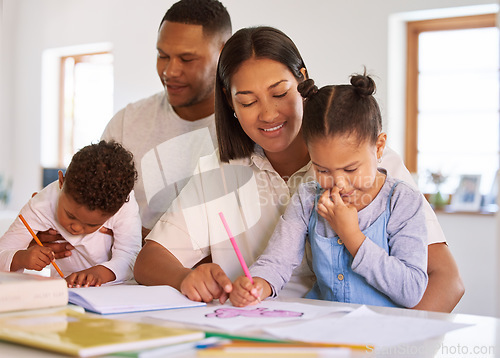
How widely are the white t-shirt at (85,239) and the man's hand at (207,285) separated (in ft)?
1.60

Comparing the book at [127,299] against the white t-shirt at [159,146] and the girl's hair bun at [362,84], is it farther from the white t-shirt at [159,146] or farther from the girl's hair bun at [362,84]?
the white t-shirt at [159,146]

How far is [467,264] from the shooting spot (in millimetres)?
3803

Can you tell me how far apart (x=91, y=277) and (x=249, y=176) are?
480 mm

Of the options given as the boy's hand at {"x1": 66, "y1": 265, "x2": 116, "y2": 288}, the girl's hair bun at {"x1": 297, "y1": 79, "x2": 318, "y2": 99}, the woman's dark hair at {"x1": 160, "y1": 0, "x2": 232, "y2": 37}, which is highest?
the woman's dark hair at {"x1": 160, "y1": 0, "x2": 232, "y2": 37}

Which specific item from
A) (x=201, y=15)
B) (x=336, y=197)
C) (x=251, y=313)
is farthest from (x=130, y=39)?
(x=251, y=313)

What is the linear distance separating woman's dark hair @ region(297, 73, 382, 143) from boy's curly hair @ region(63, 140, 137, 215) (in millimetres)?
540

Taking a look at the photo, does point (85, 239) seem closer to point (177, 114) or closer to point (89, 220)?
point (89, 220)

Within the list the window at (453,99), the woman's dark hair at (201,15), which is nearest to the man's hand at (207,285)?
the woman's dark hair at (201,15)

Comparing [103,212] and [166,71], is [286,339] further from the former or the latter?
[166,71]

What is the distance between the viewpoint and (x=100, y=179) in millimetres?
1543

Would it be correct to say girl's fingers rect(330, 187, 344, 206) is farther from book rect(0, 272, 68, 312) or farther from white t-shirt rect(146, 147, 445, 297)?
book rect(0, 272, 68, 312)

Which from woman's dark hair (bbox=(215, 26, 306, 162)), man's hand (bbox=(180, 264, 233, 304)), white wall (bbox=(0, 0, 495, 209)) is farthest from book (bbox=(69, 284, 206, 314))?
white wall (bbox=(0, 0, 495, 209))

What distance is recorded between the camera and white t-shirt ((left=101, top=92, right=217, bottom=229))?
206 centimetres

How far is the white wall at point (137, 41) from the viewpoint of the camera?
3.99 metres
